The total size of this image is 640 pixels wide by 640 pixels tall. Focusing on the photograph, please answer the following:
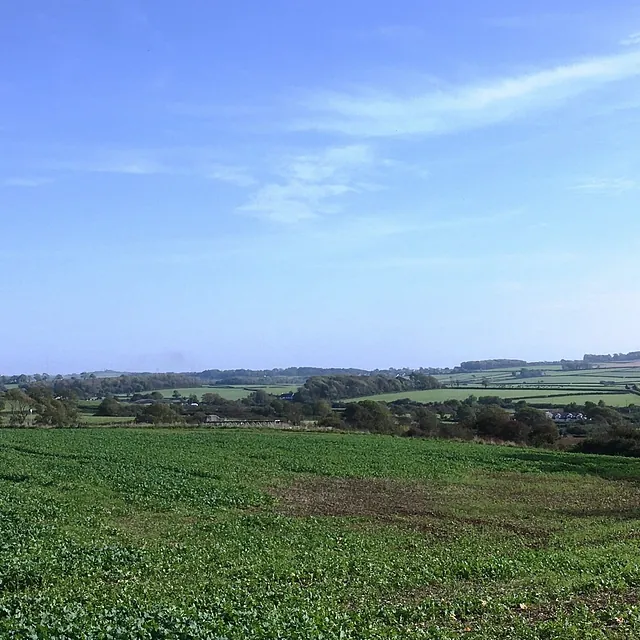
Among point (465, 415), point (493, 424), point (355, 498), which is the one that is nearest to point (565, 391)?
point (465, 415)

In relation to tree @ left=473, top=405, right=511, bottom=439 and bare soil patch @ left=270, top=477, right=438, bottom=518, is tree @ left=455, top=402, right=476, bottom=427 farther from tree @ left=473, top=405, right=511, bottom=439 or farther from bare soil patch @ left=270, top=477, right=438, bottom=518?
bare soil patch @ left=270, top=477, right=438, bottom=518

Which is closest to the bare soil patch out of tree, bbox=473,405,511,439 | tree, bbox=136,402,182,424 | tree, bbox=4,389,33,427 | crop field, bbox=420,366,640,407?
tree, bbox=473,405,511,439

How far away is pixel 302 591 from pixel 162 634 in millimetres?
4965

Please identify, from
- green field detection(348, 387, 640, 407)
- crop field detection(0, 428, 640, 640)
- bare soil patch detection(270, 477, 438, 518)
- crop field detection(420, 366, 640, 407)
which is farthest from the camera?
crop field detection(420, 366, 640, 407)

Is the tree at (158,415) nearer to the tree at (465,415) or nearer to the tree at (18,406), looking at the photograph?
the tree at (18,406)

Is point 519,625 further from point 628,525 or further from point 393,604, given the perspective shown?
point 628,525

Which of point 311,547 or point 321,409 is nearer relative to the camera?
point 311,547

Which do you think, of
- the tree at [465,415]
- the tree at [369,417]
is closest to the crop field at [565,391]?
the tree at [465,415]

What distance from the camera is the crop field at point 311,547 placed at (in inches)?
440

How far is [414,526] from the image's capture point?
24.3 metres

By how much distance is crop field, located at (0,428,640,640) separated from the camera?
11.2m

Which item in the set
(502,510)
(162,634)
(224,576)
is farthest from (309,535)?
(162,634)

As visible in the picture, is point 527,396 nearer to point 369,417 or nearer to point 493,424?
point 369,417

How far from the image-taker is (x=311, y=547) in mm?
19562
